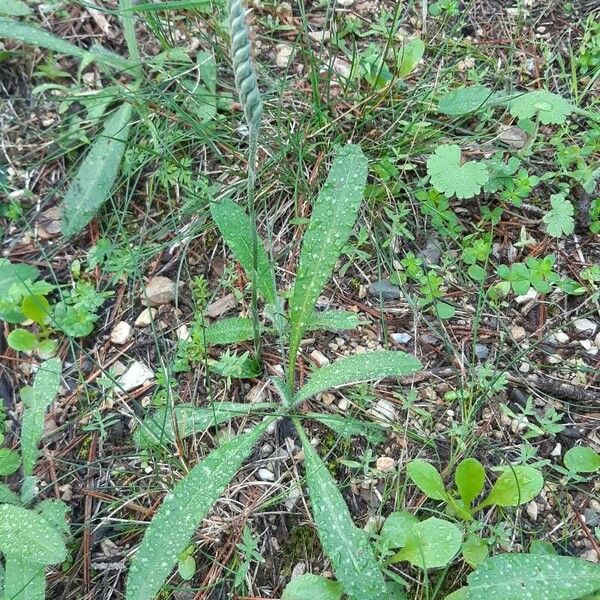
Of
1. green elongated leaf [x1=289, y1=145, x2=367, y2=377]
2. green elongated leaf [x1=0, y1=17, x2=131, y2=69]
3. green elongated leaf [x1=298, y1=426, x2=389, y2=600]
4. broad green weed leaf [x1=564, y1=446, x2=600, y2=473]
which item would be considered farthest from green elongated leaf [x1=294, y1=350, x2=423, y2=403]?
green elongated leaf [x1=0, y1=17, x2=131, y2=69]

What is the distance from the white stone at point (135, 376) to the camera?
1.74 meters

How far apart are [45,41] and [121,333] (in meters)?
0.95

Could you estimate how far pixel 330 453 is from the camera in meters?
1.57

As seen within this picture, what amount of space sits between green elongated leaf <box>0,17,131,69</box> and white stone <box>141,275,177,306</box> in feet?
2.32

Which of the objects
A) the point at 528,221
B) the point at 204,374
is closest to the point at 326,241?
the point at 204,374

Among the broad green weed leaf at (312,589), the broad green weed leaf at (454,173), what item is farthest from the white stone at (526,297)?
the broad green weed leaf at (312,589)

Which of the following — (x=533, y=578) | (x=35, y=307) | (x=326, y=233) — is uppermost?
(x=326, y=233)

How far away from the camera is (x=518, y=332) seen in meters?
1.71

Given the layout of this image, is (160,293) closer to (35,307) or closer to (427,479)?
(35,307)

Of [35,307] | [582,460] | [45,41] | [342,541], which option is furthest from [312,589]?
[45,41]

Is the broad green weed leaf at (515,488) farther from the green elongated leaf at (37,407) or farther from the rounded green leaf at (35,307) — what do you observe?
the rounded green leaf at (35,307)

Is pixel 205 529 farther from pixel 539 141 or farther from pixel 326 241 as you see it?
pixel 539 141

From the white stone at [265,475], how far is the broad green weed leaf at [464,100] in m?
1.13

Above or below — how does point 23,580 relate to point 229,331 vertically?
below
